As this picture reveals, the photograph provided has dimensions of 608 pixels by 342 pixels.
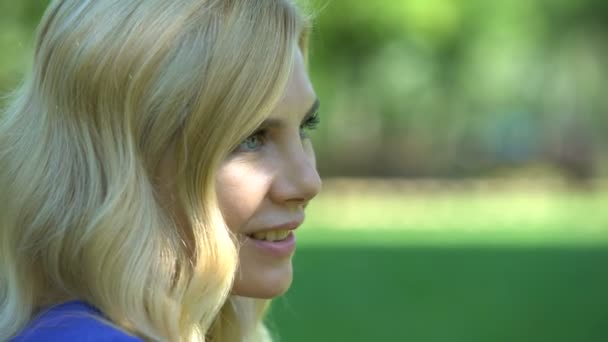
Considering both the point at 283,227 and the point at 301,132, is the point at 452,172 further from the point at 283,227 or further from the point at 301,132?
the point at 283,227

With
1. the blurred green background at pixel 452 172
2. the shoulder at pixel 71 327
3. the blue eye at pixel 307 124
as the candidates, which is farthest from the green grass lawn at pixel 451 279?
the shoulder at pixel 71 327

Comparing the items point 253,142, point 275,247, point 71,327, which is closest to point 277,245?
point 275,247

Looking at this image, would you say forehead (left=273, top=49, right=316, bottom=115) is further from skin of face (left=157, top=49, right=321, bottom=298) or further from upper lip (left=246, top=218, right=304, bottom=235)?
upper lip (left=246, top=218, right=304, bottom=235)

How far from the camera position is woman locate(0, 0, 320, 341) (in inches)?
99.0

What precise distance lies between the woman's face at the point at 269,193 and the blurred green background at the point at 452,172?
0.60 meters

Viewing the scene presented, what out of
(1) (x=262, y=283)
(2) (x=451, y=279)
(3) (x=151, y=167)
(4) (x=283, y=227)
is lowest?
(2) (x=451, y=279)

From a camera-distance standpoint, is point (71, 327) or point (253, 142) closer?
point (71, 327)

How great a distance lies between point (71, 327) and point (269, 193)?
0.58 metres

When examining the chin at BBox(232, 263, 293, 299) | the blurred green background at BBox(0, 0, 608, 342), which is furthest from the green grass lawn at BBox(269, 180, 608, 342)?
the chin at BBox(232, 263, 293, 299)

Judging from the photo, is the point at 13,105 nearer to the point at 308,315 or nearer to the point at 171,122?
the point at 171,122

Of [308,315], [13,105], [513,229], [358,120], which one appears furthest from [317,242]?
[358,120]

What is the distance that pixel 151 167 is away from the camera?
8.68ft

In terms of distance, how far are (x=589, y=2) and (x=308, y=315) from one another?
70.0ft

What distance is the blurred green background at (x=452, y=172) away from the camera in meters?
11.4
